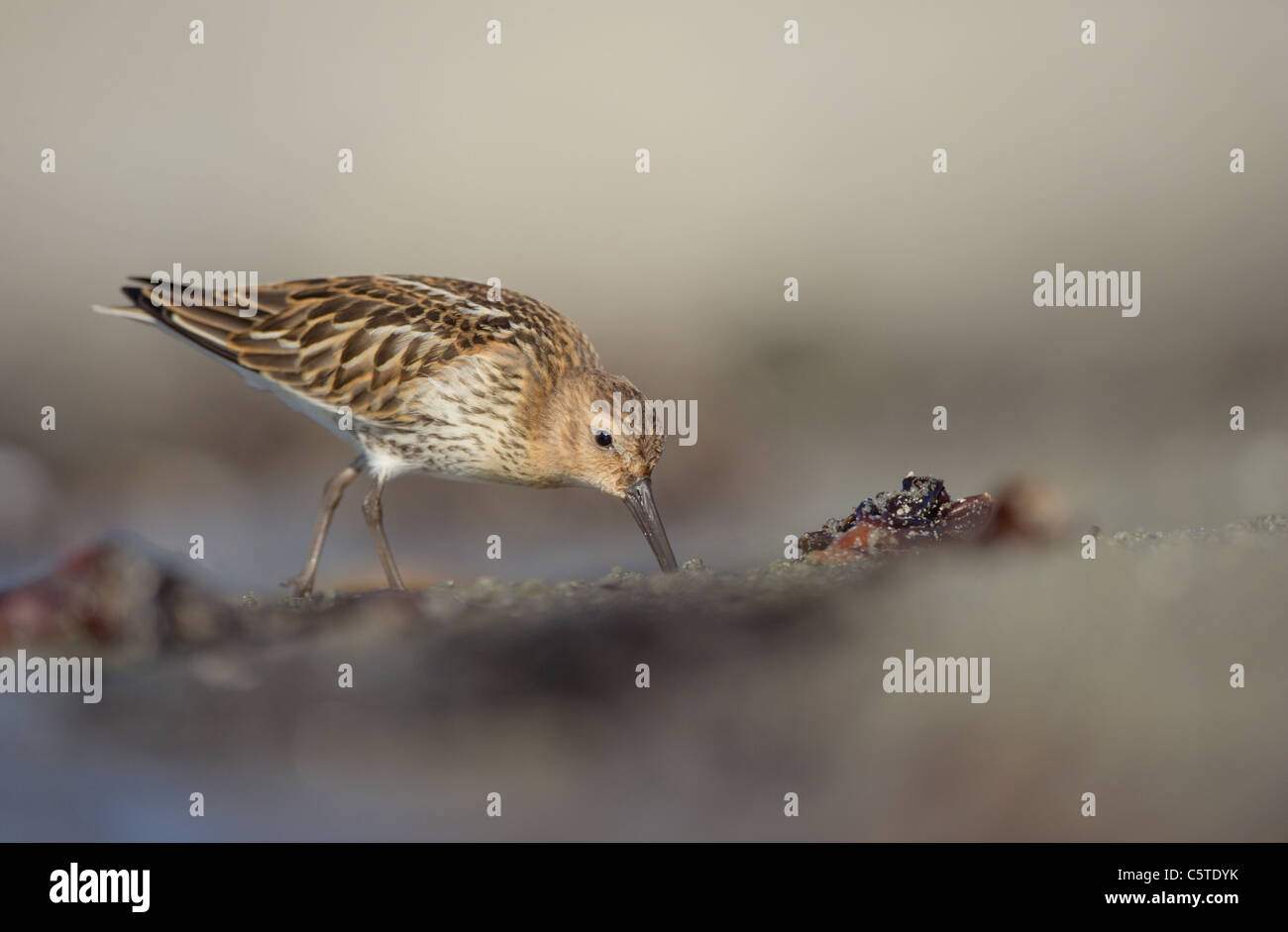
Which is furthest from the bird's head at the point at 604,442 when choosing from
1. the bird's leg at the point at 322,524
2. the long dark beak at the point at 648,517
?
the bird's leg at the point at 322,524

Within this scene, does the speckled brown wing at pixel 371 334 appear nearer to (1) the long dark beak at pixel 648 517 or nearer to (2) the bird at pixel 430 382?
(2) the bird at pixel 430 382

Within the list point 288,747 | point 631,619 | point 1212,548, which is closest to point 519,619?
point 631,619

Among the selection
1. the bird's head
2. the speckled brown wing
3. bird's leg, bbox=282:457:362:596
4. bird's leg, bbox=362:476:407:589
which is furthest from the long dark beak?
bird's leg, bbox=282:457:362:596

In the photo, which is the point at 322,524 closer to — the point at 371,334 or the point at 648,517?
the point at 371,334

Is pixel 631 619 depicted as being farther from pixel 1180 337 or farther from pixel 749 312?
pixel 1180 337

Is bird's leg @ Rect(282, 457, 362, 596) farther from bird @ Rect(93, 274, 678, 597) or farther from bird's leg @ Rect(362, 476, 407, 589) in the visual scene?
bird's leg @ Rect(362, 476, 407, 589)

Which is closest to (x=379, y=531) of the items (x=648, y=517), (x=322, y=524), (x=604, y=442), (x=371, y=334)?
(x=322, y=524)
